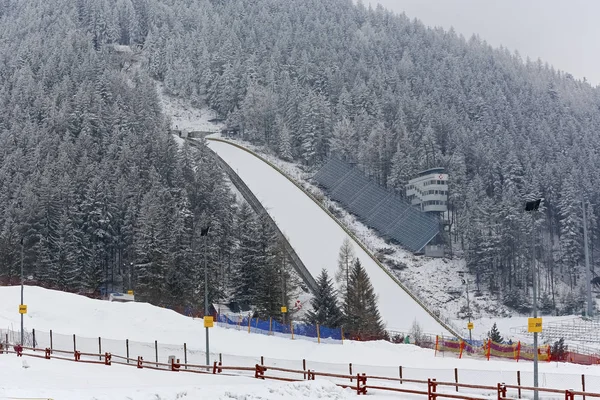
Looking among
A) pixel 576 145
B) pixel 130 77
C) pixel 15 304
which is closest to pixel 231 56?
pixel 130 77

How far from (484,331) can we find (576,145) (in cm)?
7177

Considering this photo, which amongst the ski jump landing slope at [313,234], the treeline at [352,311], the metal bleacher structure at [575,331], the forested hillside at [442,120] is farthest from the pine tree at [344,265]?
the forested hillside at [442,120]

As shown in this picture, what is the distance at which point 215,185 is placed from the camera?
93.5 meters

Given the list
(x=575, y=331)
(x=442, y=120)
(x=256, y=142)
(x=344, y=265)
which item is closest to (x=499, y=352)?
(x=575, y=331)

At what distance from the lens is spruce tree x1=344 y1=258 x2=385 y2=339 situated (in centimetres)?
5797

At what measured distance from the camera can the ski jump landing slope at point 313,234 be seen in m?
69.1

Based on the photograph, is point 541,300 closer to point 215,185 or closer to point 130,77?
point 215,185

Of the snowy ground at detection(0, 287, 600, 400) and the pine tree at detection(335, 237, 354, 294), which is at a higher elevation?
the pine tree at detection(335, 237, 354, 294)

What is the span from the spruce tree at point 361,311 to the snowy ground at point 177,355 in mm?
16563

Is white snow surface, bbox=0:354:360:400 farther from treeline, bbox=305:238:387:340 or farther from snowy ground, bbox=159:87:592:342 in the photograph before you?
snowy ground, bbox=159:87:592:342

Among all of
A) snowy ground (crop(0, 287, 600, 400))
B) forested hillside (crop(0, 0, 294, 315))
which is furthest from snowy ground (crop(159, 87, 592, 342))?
snowy ground (crop(0, 287, 600, 400))

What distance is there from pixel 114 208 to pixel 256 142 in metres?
63.6

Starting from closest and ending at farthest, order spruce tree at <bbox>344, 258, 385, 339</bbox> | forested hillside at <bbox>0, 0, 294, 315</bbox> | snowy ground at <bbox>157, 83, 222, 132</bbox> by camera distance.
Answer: spruce tree at <bbox>344, 258, 385, 339</bbox>
forested hillside at <bbox>0, 0, 294, 315</bbox>
snowy ground at <bbox>157, 83, 222, 132</bbox>

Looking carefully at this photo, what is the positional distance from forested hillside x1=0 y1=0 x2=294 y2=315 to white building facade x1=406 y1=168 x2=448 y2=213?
31419 mm
